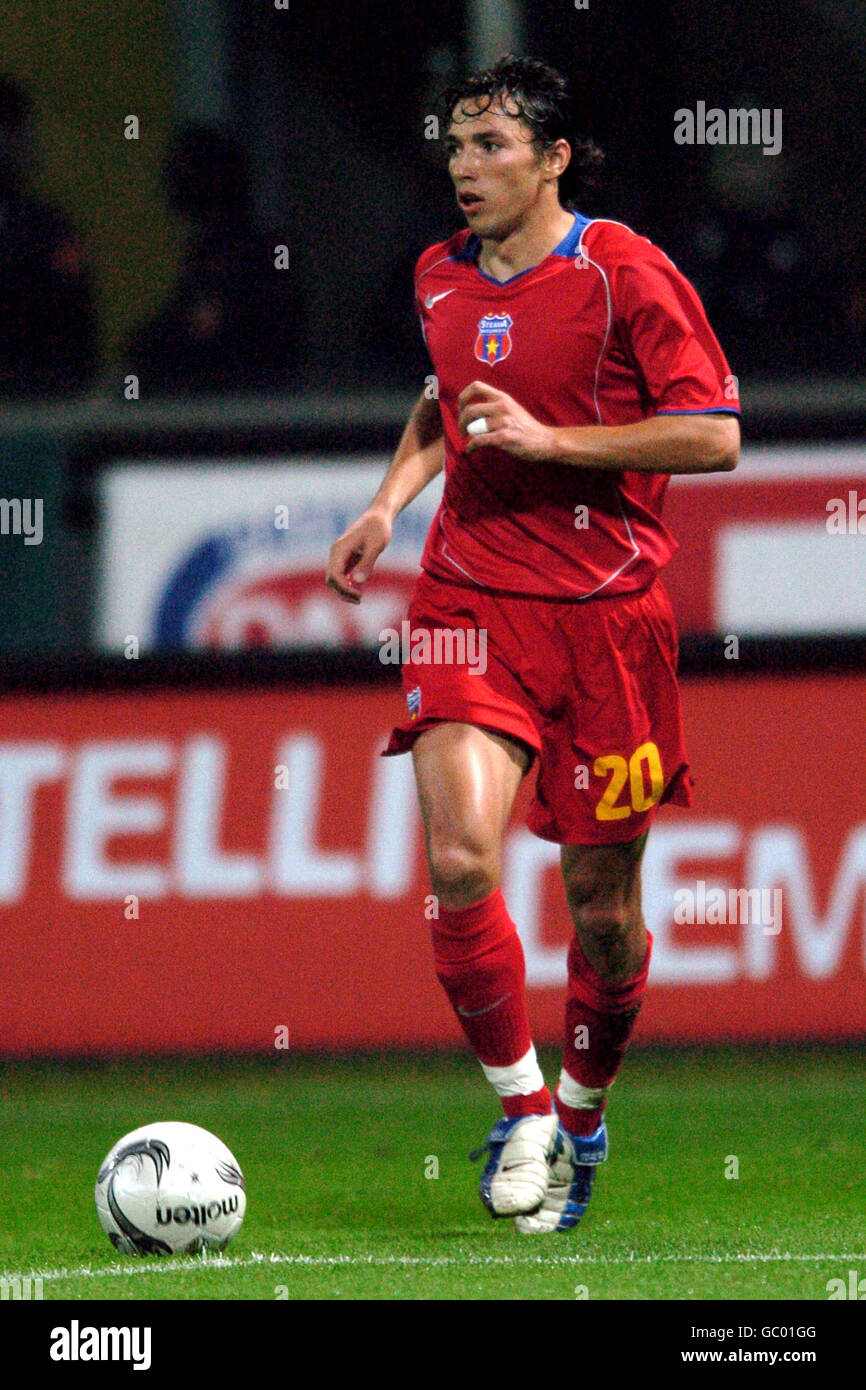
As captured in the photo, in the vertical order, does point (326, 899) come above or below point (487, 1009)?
above

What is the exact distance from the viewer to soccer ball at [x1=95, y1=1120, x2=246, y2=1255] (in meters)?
4.39

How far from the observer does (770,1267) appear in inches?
164

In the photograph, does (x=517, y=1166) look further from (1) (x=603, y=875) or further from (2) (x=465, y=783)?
(2) (x=465, y=783)

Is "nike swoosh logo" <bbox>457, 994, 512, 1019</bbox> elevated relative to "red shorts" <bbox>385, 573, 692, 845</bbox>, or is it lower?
lower

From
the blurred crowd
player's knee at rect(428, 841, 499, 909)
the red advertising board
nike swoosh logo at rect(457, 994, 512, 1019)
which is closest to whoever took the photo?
player's knee at rect(428, 841, 499, 909)

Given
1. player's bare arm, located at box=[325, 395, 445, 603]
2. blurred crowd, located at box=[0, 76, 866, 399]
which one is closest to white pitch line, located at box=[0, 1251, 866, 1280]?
player's bare arm, located at box=[325, 395, 445, 603]

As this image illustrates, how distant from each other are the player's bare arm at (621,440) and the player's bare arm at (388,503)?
0.35 meters

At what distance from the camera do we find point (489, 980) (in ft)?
15.1

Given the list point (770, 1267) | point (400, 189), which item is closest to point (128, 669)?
point (770, 1267)

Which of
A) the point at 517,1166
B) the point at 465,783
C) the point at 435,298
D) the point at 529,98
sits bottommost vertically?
the point at 517,1166

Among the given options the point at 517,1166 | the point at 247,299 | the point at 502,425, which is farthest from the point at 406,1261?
the point at 247,299

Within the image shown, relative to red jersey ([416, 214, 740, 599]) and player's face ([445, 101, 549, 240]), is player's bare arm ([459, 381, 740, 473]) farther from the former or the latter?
player's face ([445, 101, 549, 240])

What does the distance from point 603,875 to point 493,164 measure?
55.6 inches

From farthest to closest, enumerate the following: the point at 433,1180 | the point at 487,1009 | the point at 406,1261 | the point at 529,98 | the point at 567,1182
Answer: the point at 433,1180 < the point at 567,1182 < the point at 529,98 < the point at 487,1009 < the point at 406,1261
